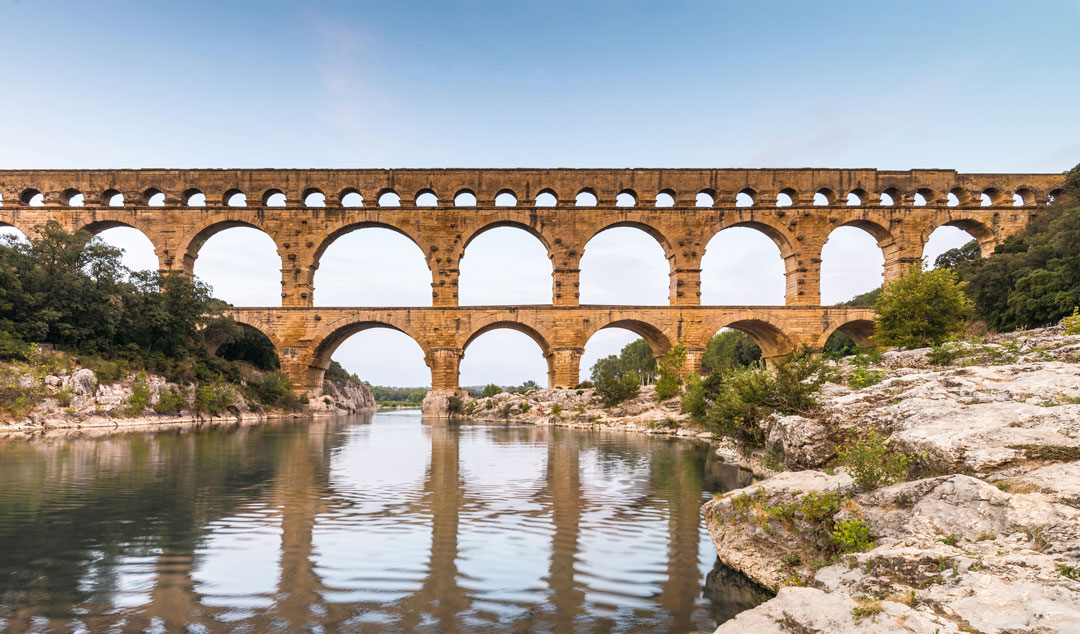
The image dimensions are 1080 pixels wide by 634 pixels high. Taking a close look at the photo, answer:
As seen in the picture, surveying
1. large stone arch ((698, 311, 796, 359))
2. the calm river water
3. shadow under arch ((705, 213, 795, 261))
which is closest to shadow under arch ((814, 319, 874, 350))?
large stone arch ((698, 311, 796, 359))

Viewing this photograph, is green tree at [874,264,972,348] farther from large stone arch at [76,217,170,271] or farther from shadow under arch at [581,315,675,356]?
large stone arch at [76,217,170,271]

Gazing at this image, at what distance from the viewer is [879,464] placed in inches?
184

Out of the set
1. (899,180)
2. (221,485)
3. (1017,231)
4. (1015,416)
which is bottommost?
(221,485)

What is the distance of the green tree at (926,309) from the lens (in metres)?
20.2

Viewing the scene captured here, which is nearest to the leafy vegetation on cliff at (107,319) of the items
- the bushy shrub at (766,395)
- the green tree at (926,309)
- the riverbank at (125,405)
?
the riverbank at (125,405)

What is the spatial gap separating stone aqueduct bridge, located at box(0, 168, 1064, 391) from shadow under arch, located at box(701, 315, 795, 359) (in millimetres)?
118

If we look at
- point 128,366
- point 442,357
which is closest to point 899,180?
point 442,357

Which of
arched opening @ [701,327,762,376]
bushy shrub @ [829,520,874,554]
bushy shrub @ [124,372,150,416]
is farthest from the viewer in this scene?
arched opening @ [701,327,762,376]

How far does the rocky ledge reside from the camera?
2.73 meters

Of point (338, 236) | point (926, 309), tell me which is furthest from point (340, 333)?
point (926, 309)

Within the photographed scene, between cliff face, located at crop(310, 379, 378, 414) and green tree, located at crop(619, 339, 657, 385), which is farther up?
green tree, located at crop(619, 339, 657, 385)

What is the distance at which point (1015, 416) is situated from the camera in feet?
14.8

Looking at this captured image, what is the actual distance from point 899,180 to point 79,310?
42.4 meters

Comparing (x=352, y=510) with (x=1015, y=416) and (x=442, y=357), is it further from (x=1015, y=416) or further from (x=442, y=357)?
(x=442, y=357)
